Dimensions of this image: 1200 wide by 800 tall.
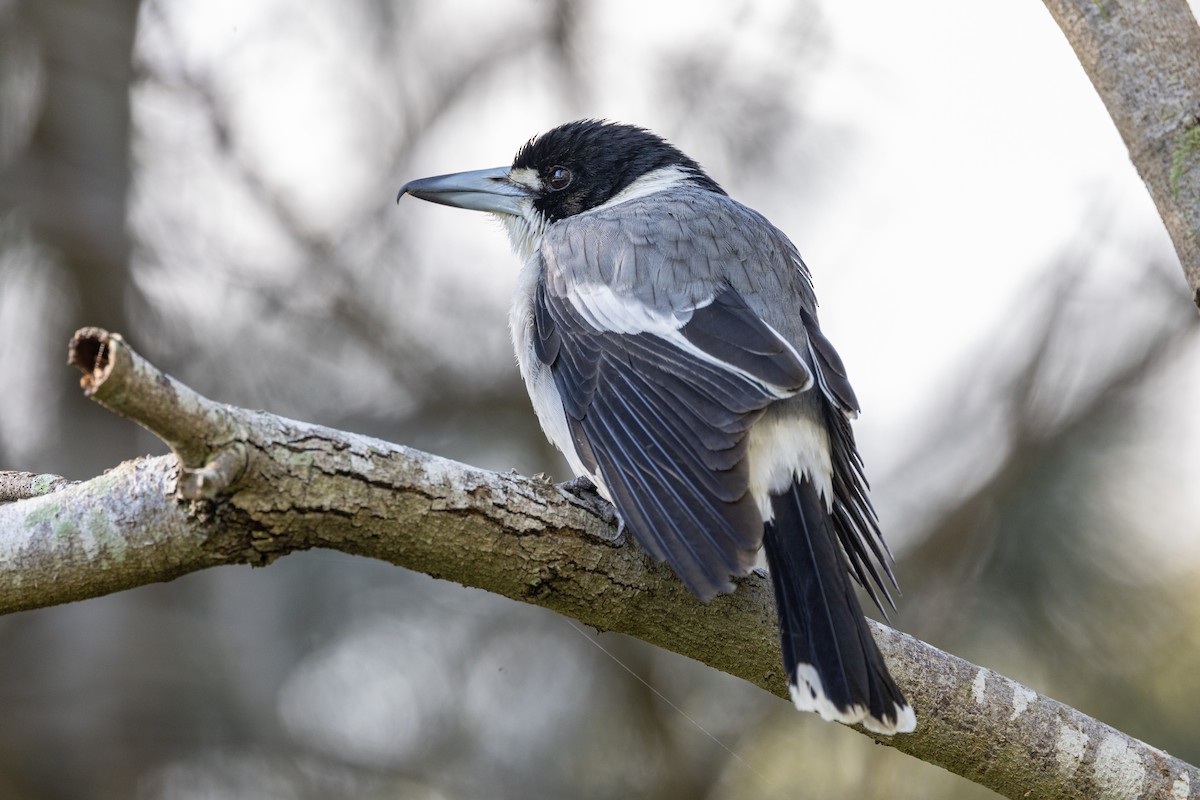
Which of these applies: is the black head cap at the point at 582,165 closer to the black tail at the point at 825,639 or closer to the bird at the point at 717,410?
the bird at the point at 717,410

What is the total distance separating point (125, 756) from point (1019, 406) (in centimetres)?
425

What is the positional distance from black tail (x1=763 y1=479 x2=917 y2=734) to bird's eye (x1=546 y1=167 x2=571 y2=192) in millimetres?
1876

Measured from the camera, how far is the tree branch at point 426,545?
81.9 inches

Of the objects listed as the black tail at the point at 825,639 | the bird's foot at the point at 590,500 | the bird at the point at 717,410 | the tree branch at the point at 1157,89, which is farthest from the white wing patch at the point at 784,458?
the tree branch at the point at 1157,89

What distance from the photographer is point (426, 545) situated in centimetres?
236

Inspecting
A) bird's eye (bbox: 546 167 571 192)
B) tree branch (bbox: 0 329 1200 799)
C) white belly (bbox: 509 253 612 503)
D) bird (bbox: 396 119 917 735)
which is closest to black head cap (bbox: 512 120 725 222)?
bird's eye (bbox: 546 167 571 192)

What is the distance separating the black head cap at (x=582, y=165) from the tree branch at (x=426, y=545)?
1.80 m

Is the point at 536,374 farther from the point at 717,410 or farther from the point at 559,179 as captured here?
the point at 559,179

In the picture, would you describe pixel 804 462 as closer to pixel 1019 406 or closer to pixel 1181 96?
pixel 1181 96

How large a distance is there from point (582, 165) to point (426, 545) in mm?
2182

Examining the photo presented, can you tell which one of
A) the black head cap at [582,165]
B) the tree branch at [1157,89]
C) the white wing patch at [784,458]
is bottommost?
the white wing patch at [784,458]

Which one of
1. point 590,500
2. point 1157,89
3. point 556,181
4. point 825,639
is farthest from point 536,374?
point 1157,89

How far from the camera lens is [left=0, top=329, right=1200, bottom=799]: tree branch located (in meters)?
2.08

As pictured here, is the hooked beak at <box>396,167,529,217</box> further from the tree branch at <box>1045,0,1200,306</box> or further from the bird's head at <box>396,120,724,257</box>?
the tree branch at <box>1045,0,1200,306</box>
